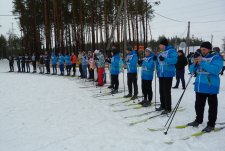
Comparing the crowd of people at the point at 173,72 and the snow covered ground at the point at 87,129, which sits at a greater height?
the crowd of people at the point at 173,72

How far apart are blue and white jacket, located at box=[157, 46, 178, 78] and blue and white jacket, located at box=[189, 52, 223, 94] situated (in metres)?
1.11

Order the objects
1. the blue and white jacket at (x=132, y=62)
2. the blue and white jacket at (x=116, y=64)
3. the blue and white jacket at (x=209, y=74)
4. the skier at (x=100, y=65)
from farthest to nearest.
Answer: the skier at (x=100, y=65)
the blue and white jacket at (x=116, y=64)
the blue and white jacket at (x=132, y=62)
the blue and white jacket at (x=209, y=74)

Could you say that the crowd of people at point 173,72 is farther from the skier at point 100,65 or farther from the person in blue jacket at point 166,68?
the skier at point 100,65

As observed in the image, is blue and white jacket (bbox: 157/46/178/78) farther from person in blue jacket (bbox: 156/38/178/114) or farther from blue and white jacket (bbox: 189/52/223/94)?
blue and white jacket (bbox: 189/52/223/94)

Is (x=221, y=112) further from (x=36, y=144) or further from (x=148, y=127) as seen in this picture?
(x=36, y=144)

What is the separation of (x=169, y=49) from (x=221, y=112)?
220cm

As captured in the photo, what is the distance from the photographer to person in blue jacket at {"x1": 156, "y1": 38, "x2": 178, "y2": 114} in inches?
234

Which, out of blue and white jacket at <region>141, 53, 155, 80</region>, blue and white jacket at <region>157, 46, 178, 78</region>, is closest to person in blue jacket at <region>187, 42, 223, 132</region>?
blue and white jacket at <region>157, 46, 178, 78</region>

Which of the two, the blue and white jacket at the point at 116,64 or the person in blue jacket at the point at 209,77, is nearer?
the person in blue jacket at the point at 209,77

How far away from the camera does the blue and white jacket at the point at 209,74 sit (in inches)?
178

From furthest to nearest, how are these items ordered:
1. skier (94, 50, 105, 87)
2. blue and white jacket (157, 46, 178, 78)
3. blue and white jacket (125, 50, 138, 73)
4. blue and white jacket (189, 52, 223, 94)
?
skier (94, 50, 105, 87) → blue and white jacket (125, 50, 138, 73) → blue and white jacket (157, 46, 178, 78) → blue and white jacket (189, 52, 223, 94)

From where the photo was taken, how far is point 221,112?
20.4 ft

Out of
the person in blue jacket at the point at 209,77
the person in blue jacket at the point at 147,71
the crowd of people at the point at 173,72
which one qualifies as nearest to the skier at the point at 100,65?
the crowd of people at the point at 173,72

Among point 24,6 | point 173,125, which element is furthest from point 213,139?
point 24,6
